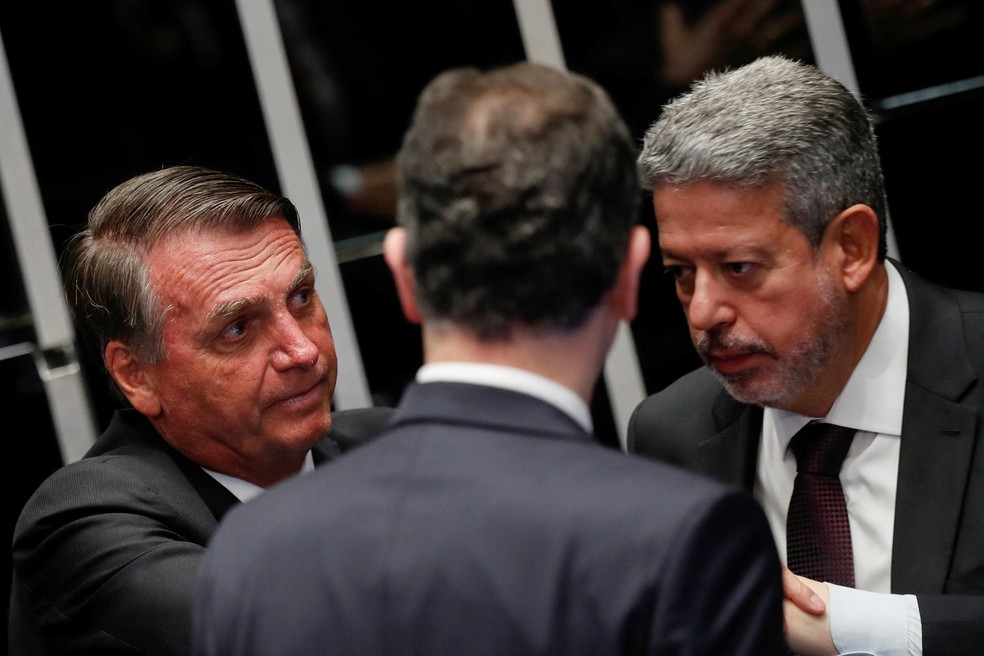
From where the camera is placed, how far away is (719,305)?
1.98 m

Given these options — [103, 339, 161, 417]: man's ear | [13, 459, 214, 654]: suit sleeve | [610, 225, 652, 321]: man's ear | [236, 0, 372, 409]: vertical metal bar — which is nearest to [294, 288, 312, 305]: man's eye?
[103, 339, 161, 417]: man's ear

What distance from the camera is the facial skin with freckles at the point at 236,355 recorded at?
2.21m

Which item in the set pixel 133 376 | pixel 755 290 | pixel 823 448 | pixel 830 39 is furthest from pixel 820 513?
pixel 830 39

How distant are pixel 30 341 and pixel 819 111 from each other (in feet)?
9.84

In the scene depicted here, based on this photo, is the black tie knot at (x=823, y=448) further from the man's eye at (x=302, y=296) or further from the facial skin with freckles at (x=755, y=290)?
the man's eye at (x=302, y=296)

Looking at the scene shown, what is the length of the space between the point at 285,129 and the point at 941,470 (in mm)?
2839

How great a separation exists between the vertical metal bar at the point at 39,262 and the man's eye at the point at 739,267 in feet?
8.99

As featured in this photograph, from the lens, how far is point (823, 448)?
2.06m

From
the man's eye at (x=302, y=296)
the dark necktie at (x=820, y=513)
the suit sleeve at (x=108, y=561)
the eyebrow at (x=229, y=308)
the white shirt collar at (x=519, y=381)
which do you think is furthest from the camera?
the man's eye at (x=302, y=296)

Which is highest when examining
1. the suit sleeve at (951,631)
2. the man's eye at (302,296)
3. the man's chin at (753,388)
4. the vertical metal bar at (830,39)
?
the vertical metal bar at (830,39)

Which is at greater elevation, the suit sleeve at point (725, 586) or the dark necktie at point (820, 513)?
the suit sleeve at point (725, 586)

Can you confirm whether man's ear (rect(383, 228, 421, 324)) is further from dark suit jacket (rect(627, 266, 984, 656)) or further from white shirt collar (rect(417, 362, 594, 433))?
dark suit jacket (rect(627, 266, 984, 656))

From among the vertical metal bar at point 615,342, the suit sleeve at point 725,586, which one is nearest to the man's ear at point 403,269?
the suit sleeve at point 725,586

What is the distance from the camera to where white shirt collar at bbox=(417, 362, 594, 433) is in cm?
117
